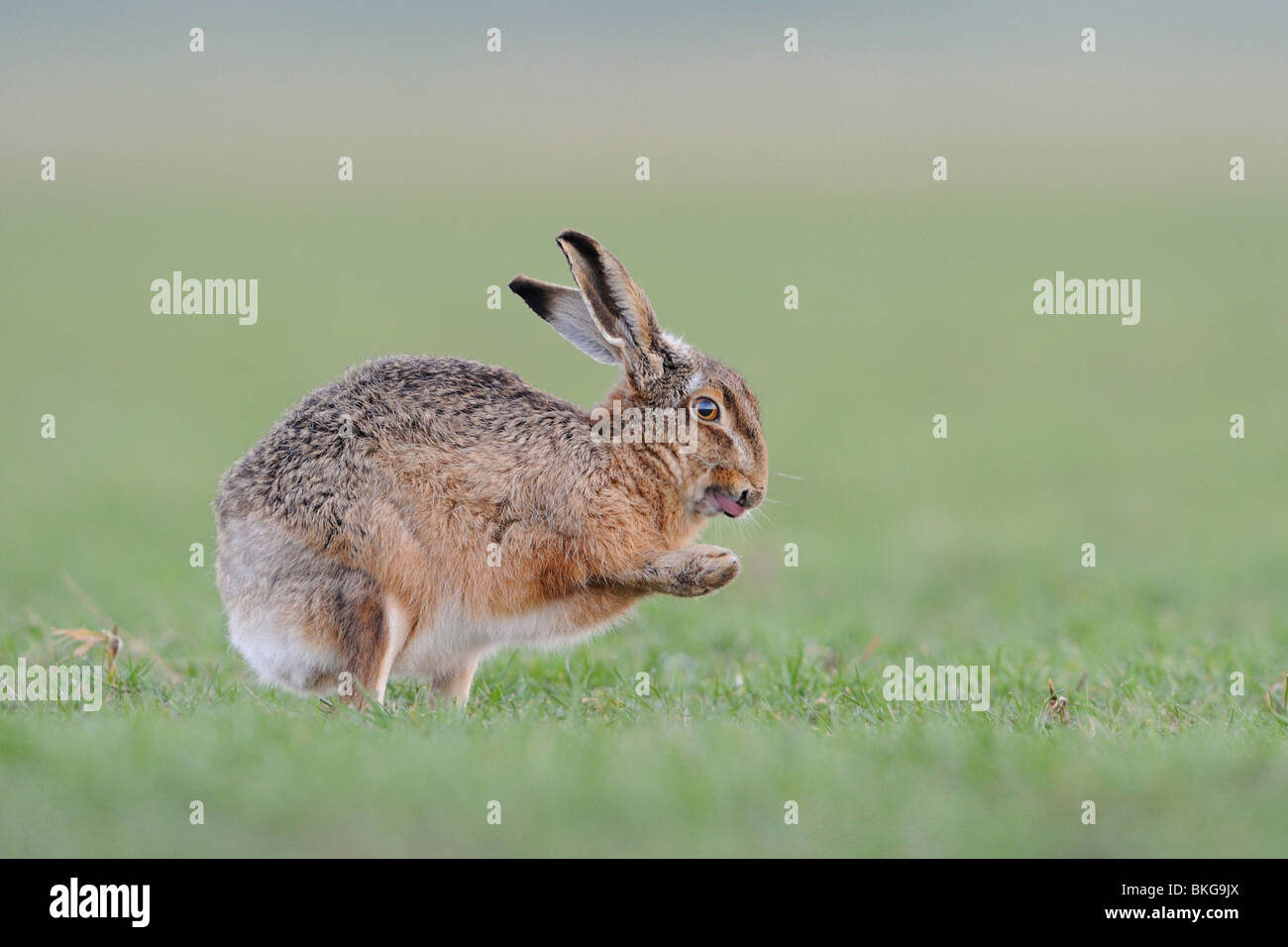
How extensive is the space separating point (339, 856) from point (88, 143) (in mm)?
46462

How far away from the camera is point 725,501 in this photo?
8.25 m

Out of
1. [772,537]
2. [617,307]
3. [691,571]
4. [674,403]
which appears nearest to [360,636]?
[691,571]

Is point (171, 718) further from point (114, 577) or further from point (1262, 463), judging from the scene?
point (1262, 463)

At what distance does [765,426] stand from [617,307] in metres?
13.3

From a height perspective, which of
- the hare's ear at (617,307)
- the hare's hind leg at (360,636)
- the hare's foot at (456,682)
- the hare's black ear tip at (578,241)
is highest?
the hare's black ear tip at (578,241)

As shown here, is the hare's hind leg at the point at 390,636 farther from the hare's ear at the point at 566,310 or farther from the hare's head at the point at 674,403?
the hare's ear at the point at 566,310

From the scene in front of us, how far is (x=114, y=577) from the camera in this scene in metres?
12.8

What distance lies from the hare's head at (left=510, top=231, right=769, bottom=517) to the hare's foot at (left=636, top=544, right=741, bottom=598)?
446mm

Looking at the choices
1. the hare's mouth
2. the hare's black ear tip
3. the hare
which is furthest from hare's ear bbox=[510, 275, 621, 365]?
the hare's mouth

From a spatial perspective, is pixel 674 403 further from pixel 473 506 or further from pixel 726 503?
pixel 473 506

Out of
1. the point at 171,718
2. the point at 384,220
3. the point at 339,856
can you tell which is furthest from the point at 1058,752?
the point at 384,220

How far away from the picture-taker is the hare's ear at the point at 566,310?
848cm

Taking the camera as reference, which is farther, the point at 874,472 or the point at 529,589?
the point at 874,472

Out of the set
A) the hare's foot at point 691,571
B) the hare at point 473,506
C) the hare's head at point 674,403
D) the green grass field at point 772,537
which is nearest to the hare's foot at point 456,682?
the hare at point 473,506
